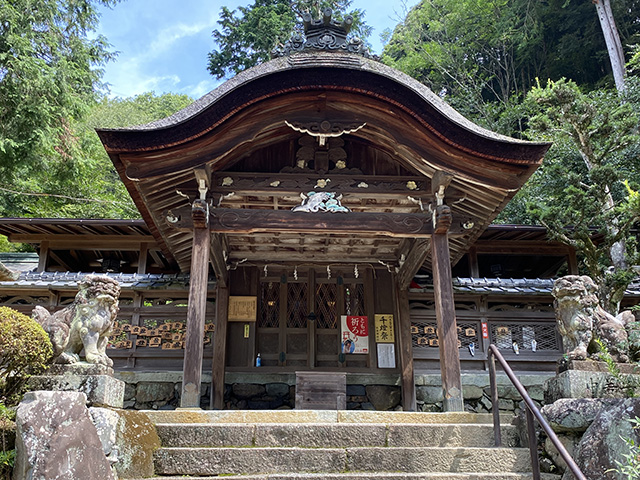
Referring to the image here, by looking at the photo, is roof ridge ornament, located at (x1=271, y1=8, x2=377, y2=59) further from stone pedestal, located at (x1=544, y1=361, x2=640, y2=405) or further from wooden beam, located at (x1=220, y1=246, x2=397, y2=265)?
stone pedestal, located at (x1=544, y1=361, x2=640, y2=405)

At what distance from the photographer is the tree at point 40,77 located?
12945 millimetres

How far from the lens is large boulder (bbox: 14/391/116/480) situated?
3861 millimetres

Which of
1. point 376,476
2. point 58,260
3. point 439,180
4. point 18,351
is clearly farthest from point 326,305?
point 18,351

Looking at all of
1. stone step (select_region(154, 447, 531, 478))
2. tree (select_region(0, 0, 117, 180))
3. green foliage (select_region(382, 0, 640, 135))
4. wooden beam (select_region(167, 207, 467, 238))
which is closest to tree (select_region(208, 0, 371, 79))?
green foliage (select_region(382, 0, 640, 135))

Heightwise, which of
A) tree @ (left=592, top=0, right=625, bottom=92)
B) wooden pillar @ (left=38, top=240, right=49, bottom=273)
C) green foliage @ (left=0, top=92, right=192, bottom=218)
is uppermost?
tree @ (left=592, top=0, right=625, bottom=92)

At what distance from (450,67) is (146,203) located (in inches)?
760

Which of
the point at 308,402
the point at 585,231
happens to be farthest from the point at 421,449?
the point at 585,231

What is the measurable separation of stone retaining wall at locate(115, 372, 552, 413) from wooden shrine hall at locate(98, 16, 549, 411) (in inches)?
10.5

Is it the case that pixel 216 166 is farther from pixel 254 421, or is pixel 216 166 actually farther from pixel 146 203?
pixel 254 421

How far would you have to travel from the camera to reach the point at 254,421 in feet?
18.1

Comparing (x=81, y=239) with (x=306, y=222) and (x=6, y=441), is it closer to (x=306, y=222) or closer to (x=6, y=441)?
(x=306, y=222)

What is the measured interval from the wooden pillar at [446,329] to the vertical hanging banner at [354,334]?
3.19m

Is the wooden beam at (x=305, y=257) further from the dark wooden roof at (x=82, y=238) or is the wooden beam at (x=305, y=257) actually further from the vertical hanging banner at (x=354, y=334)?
the dark wooden roof at (x=82, y=238)

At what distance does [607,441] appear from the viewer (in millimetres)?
4469
